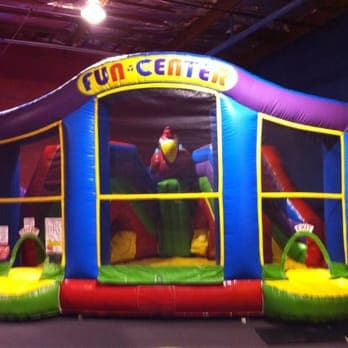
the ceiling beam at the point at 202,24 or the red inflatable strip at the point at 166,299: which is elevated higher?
the ceiling beam at the point at 202,24

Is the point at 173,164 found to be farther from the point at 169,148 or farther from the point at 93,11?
the point at 93,11

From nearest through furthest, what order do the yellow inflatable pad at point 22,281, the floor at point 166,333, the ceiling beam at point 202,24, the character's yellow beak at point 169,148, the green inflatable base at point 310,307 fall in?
1. the floor at point 166,333
2. the green inflatable base at point 310,307
3. the yellow inflatable pad at point 22,281
4. the character's yellow beak at point 169,148
5. the ceiling beam at point 202,24

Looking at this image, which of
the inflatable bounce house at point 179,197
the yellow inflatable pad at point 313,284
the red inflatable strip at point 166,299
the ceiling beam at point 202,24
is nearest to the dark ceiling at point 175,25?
the ceiling beam at point 202,24

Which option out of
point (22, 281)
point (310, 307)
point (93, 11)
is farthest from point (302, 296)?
point (93, 11)

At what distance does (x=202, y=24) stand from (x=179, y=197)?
287cm

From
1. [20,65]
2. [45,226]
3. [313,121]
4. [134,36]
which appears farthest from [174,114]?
[20,65]

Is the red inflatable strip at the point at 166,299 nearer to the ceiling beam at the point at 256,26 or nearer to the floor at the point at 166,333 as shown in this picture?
the floor at the point at 166,333

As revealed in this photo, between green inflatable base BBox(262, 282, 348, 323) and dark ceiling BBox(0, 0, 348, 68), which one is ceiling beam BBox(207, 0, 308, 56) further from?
green inflatable base BBox(262, 282, 348, 323)

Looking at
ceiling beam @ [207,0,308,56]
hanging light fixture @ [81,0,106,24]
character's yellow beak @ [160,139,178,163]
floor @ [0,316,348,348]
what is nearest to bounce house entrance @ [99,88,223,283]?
character's yellow beak @ [160,139,178,163]

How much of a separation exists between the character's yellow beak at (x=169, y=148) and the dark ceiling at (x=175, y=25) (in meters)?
1.95

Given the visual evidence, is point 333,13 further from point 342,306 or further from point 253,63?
point 342,306

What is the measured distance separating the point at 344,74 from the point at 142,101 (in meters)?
2.70

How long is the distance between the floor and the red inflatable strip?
78 millimetres

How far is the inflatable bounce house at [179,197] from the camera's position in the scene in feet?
11.9
